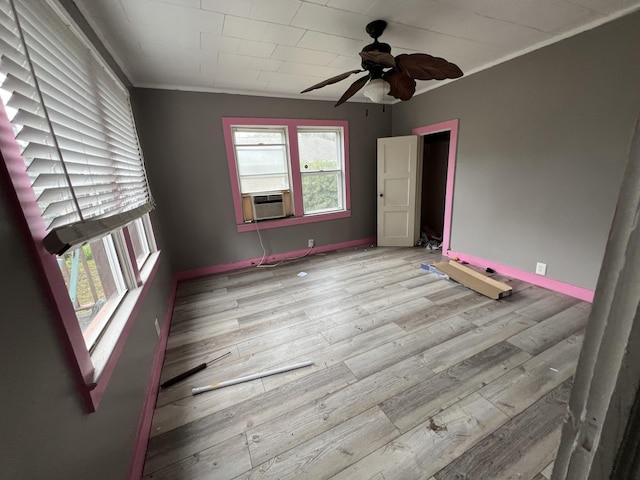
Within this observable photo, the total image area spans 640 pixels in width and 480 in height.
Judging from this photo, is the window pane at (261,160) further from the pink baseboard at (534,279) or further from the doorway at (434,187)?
the pink baseboard at (534,279)

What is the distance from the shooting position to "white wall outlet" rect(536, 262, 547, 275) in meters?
2.55

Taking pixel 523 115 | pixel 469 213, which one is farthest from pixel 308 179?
pixel 523 115

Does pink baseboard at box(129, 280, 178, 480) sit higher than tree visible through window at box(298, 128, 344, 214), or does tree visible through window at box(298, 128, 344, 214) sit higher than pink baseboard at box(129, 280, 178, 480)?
tree visible through window at box(298, 128, 344, 214)

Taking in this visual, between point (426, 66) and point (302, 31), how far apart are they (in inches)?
39.0

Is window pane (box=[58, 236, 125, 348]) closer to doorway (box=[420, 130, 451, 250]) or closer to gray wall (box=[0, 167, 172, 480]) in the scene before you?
gray wall (box=[0, 167, 172, 480])

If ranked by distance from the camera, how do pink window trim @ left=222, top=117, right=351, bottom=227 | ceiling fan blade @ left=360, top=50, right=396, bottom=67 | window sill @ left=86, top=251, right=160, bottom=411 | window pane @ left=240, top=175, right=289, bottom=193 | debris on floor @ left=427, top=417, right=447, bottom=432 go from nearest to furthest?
window sill @ left=86, top=251, right=160, bottom=411, debris on floor @ left=427, top=417, right=447, bottom=432, ceiling fan blade @ left=360, top=50, right=396, bottom=67, pink window trim @ left=222, top=117, right=351, bottom=227, window pane @ left=240, top=175, right=289, bottom=193

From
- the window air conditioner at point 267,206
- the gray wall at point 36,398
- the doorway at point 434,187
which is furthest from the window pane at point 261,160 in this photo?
the gray wall at point 36,398

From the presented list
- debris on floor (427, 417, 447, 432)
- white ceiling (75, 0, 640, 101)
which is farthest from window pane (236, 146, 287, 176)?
debris on floor (427, 417, 447, 432)

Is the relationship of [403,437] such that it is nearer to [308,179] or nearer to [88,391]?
[88,391]

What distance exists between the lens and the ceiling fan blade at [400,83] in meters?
1.87

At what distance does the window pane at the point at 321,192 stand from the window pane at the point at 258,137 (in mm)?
630

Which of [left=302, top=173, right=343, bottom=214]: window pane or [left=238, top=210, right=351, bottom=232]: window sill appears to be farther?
[left=302, top=173, right=343, bottom=214]: window pane

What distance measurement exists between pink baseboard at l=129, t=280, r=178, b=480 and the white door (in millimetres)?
3332

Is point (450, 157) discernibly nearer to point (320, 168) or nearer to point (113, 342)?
point (320, 168)
